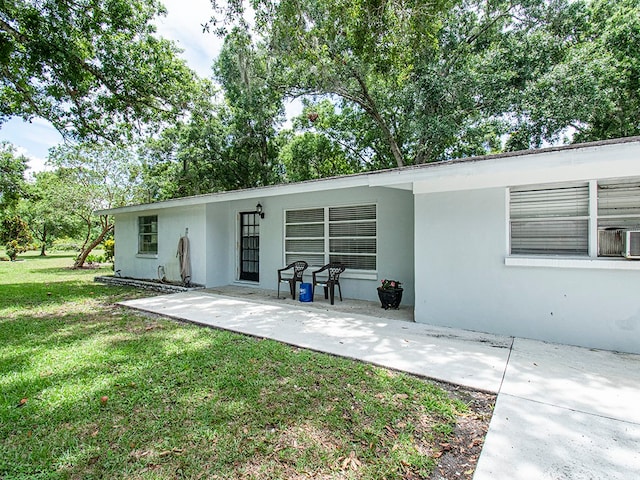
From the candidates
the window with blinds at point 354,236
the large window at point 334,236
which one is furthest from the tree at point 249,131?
the window with blinds at point 354,236

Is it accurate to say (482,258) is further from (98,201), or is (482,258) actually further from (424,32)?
(98,201)

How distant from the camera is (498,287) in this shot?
191 inches

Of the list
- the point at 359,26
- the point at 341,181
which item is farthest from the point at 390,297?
the point at 359,26

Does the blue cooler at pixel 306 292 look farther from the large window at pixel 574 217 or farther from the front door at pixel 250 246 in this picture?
the large window at pixel 574 217

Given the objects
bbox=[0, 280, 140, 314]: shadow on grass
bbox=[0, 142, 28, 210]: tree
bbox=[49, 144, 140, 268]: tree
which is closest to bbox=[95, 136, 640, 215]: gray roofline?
bbox=[0, 280, 140, 314]: shadow on grass

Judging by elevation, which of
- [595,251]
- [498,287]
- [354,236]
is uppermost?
[354,236]

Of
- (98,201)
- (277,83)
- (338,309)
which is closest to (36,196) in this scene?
(98,201)

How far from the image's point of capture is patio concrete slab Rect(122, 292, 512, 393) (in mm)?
3662

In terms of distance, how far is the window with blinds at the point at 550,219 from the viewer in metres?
4.48

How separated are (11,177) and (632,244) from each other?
20214 millimetres

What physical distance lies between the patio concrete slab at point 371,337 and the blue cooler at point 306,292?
1.71ft

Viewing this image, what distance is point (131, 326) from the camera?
A: 217 inches

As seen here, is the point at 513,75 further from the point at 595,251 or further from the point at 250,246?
the point at 250,246

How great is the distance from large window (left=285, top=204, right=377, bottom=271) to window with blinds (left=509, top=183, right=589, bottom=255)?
10.3 ft
